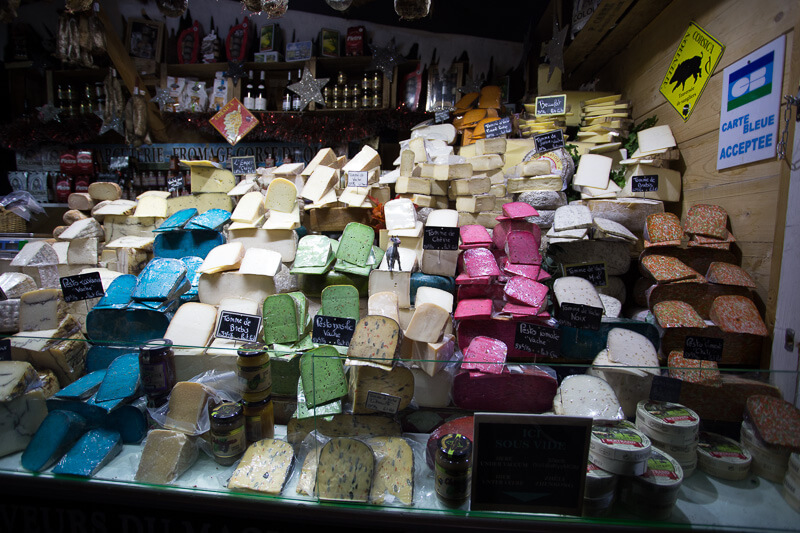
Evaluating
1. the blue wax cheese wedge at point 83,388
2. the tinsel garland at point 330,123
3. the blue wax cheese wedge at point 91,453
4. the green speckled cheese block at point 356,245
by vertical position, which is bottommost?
the blue wax cheese wedge at point 91,453

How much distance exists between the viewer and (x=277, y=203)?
2695 millimetres

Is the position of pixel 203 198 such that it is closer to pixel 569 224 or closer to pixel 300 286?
pixel 300 286

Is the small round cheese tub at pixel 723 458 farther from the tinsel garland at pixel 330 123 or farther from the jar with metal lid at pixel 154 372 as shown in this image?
the tinsel garland at pixel 330 123

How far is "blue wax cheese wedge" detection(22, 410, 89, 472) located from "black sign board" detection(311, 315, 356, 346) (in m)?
1.03

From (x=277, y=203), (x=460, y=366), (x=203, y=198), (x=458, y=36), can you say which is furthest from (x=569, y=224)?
(x=458, y=36)

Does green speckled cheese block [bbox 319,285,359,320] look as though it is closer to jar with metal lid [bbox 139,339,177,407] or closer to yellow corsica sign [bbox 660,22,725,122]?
jar with metal lid [bbox 139,339,177,407]

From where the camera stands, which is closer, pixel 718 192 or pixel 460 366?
pixel 460 366

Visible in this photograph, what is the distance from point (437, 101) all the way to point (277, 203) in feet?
9.13

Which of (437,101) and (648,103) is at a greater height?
(437,101)

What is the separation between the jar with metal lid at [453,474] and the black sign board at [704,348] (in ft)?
3.32

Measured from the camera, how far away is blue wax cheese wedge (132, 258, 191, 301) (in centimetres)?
206

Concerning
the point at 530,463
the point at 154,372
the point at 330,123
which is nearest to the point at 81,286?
the point at 154,372

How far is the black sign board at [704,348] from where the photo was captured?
5.08ft

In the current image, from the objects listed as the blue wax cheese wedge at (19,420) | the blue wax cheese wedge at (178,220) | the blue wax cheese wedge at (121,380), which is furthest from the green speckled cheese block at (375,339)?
the blue wax cheese wedge at (178,220)
